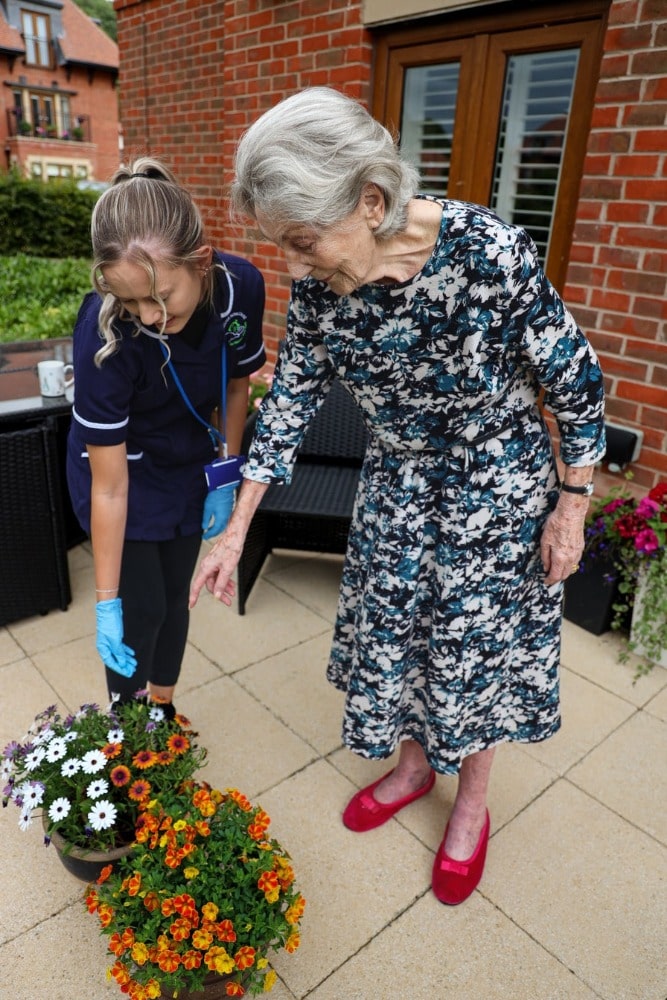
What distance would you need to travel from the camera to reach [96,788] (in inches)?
58.8

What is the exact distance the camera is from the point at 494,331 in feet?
4.13

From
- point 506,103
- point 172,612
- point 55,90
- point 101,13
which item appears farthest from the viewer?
point 101,13

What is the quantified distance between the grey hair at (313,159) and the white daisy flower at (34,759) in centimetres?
123

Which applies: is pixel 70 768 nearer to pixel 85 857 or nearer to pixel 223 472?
pixel 85 857

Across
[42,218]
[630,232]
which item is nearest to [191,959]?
[630,232]

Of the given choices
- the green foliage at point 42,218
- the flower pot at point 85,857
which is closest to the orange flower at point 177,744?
the flower pot at point 85,857

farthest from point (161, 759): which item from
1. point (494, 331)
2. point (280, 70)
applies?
point (280, 70)

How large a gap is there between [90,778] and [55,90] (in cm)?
4094

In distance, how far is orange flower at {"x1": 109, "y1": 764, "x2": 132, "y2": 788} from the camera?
4.92 ft

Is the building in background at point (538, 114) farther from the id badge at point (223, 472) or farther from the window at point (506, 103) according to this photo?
the id badge at point (223, 472)

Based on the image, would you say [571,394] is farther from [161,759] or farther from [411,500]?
[161,759]

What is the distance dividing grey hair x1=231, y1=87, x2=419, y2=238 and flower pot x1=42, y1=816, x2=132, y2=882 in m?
1.31

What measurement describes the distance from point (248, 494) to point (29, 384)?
71.1 inches

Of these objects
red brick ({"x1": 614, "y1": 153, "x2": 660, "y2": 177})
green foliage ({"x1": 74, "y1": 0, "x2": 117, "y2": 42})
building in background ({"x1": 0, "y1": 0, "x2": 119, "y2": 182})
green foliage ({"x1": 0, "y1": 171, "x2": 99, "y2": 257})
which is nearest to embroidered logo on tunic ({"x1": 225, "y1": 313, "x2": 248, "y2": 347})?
red brick ({"x1": 614, "y1": 153, "x2": 660, "y2": 177})
